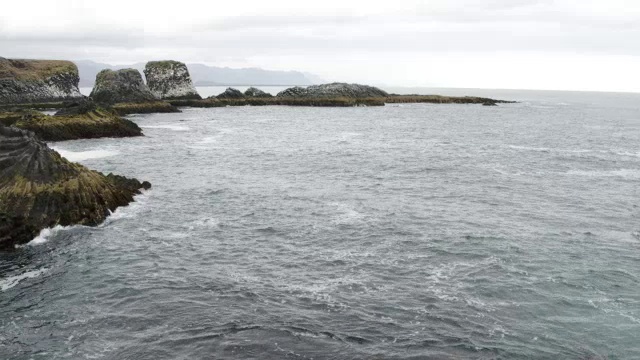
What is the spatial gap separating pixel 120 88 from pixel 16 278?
444 feet

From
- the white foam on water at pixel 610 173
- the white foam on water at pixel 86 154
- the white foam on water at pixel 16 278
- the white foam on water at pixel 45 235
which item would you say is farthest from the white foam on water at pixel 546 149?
the white foam on water at pixel 16 278

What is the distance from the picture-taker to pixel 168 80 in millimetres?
178750

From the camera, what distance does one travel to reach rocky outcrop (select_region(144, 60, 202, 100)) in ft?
579

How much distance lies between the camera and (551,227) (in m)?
37.0

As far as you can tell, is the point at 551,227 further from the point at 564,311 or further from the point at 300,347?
the point at 300,347

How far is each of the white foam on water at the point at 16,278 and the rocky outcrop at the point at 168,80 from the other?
158721mm

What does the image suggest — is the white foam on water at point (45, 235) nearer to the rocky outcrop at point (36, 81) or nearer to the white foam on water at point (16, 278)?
the white foam on water at point (16, 278)

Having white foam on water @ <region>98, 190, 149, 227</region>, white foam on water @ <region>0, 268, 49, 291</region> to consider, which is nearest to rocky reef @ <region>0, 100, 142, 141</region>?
white foam on water @ <region>98, 190, 149, 227</region>

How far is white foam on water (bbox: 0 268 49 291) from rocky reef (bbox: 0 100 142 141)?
57540 millimetres

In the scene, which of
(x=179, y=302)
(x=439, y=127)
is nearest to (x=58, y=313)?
(x=179, y=302)

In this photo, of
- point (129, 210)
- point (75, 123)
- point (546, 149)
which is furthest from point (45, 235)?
point (546, 149)

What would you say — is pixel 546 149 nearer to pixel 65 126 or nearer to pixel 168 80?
pixel 65 126

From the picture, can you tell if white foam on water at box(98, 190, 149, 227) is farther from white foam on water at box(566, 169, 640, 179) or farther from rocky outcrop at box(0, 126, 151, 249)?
white foam on water at box(566, 169, 640, 179)

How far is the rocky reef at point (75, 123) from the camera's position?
8062 centimetres
